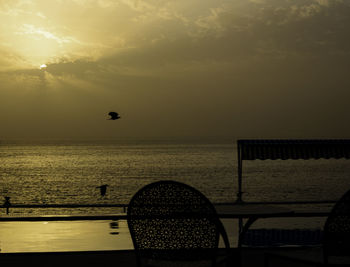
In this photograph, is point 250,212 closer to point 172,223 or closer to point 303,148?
point 172,223

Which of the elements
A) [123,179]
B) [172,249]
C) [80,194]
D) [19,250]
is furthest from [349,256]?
[123,179]

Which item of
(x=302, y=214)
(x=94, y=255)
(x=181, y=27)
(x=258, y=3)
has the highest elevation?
(x=181, y=27)

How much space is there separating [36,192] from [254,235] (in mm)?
43497

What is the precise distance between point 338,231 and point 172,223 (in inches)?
32.5

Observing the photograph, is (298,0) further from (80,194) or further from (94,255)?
(80,194)

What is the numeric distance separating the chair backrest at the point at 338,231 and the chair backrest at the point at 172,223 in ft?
1.80

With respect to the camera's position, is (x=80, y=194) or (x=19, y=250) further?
(x=80, y=194)

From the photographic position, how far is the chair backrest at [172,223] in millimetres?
2168

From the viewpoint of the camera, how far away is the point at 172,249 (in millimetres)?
2209

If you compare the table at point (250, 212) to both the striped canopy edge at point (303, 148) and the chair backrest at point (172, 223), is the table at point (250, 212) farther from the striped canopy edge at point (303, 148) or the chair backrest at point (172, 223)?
the striped canopy edge at point (303, 148)

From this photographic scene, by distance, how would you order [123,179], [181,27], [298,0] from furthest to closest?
[123,179], [181,27], [298,0]

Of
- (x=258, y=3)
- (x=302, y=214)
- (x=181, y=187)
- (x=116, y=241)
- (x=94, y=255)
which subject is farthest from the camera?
(x=258, y=3)

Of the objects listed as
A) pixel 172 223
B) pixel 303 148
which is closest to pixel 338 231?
pixel 172 223

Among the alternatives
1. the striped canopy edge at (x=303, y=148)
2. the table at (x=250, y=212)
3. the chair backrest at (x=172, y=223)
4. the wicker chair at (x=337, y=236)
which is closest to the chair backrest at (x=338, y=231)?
the wicker chair at (x=337, y=236)
